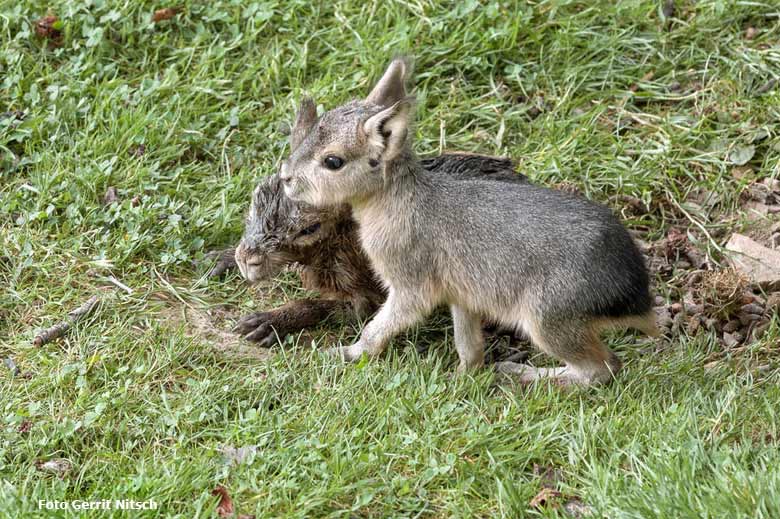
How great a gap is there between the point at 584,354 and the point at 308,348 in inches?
57.2

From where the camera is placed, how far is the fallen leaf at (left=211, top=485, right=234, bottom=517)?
4.60 metres

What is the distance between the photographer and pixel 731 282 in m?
6.30

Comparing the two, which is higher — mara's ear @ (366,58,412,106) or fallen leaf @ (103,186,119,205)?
mara's ear @ (366,58,412,106)

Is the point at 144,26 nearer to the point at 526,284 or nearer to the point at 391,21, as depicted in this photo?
the point at 391,21

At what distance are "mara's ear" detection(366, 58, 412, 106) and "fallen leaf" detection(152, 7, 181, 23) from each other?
2.36m

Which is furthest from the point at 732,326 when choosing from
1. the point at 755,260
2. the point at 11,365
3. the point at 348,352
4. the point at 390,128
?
the point at 11,365

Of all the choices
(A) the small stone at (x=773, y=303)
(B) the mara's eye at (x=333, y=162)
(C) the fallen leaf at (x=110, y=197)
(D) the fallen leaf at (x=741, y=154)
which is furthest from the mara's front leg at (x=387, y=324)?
(D) the fallen leaf at (x=741, y=154)

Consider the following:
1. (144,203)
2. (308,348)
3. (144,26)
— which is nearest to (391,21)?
(144,26)

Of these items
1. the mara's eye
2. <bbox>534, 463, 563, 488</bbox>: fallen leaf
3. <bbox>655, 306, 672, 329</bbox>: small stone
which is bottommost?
<bbox>655, 306, 672, 329</bbox>: small stone

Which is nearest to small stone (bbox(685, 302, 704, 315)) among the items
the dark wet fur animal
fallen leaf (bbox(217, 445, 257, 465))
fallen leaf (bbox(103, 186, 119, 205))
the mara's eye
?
the dark wet fur animal

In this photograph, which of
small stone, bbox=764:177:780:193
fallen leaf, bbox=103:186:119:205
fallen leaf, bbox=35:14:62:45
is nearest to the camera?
fallen leaf, bbox=103:186:119:205

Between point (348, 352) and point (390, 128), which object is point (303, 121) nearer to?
point (390, 128)

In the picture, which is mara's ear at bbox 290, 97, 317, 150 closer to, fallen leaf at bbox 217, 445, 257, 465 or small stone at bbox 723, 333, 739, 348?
fallen leaf at bbox 217, 445, 257, 465

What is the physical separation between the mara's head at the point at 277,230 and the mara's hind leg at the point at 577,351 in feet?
4.28
